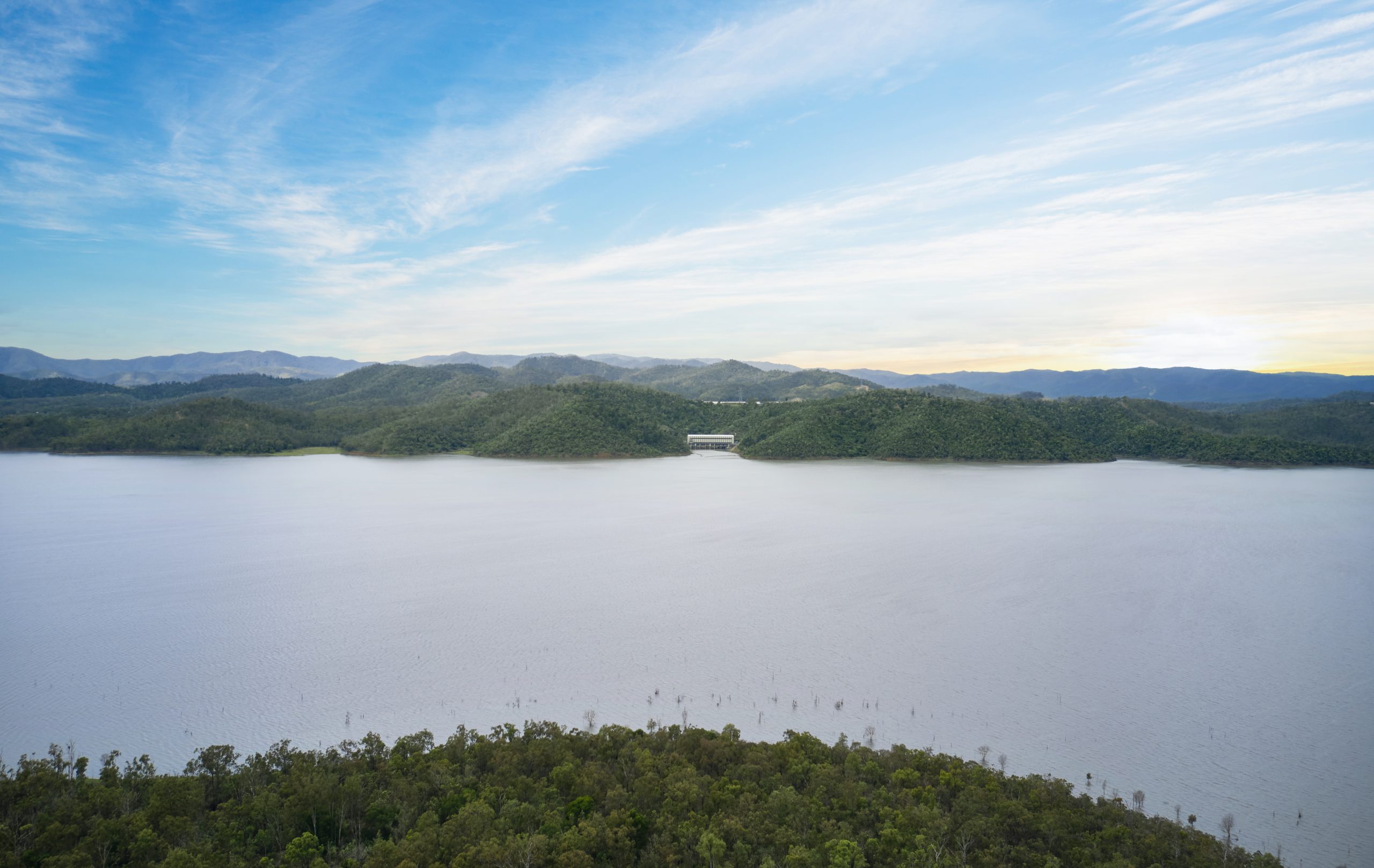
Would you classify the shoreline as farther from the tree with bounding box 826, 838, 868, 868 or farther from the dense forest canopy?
the tree with bounding box 826, 838, 868, 868

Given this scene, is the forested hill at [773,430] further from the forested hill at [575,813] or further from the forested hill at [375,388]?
the forested hill at [575,813]

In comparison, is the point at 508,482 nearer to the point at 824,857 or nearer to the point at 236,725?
the point at 236,725

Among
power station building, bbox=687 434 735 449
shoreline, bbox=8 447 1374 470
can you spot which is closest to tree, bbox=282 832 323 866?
shoreline, bbox=8 447 1374 470

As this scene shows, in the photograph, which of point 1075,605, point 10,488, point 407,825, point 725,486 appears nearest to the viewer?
point 407,825

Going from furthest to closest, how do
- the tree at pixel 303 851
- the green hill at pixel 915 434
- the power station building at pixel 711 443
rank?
the power station building at pixel 711 443
the green hill at pixel 915 434
the tree at pixel 303 851

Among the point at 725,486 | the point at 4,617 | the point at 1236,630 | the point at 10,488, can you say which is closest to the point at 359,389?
the point at 10,488

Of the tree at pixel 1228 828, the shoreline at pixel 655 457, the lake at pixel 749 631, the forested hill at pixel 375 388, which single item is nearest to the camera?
the tree at pixel 1228 828

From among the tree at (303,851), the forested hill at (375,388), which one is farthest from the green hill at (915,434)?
the tree at (303,851)
